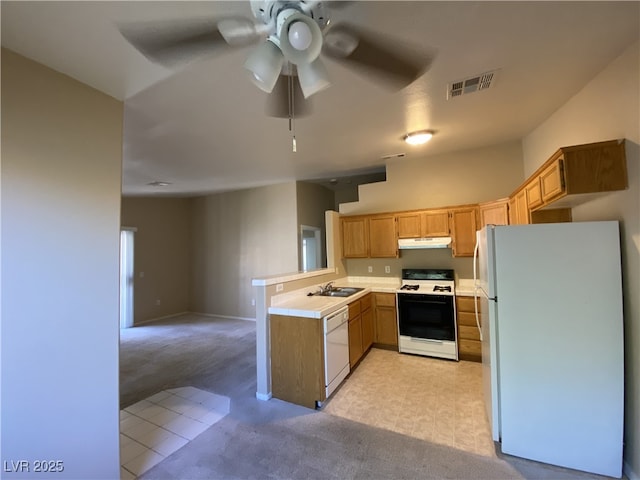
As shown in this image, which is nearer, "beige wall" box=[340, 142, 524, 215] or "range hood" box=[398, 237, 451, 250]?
"beige wall" box=[340, 142, 524, 215]

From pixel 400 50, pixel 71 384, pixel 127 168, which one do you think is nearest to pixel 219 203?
pixel 127 168

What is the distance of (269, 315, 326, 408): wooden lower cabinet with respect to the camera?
8.59 feet

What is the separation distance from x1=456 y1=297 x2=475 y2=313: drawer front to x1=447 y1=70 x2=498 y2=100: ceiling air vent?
7.95ft

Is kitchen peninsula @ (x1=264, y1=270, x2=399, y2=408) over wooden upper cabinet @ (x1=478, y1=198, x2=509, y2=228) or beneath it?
beneath

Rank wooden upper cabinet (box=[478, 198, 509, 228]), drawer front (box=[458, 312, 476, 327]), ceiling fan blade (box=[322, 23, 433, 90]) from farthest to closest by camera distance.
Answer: drawer front (box=[458, 312, 476, 327]), wooden upper cabinet (box=[478, 198, 509, 228]), ceiling fan blade (box=[322, 23, 433, 90])

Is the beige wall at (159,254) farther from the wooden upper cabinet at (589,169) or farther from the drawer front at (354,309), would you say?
the wooden upper cabinet at (589,169)

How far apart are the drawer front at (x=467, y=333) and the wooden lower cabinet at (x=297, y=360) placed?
6.65 ft

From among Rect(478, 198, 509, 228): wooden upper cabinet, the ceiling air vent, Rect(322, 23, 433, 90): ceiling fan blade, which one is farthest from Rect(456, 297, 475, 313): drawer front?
Rect(322, 23, 433, 90): ceiling fan blade

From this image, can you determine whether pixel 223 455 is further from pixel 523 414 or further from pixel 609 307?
pixel 609 307

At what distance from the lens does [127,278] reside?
5.90 meters

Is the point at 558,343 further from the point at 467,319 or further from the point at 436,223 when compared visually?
the point at 436,223

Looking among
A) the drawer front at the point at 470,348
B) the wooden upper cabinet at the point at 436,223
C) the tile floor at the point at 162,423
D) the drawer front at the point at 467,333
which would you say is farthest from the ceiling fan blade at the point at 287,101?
the drawer front at the point at 470,348

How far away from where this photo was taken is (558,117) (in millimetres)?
2660

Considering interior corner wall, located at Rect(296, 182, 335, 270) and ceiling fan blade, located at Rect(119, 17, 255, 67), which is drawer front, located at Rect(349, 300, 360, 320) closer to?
interior corner wall, located at Rect(296, 182, 335, 270)
